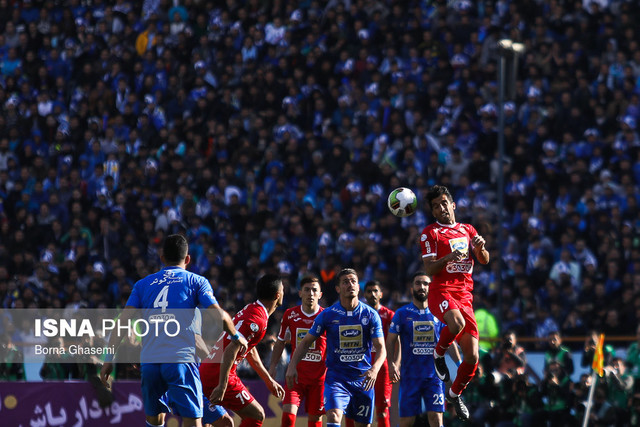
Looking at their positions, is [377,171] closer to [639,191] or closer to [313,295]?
[639,191]

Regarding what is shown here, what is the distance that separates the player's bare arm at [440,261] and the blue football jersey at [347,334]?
98cm

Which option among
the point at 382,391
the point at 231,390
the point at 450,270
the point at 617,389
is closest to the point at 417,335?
the point at 382,391

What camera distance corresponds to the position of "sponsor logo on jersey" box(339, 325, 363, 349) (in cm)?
1291

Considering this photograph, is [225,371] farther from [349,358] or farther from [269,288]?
[349,358]

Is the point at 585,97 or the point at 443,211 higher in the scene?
the point at 585,97

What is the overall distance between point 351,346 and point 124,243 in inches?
418

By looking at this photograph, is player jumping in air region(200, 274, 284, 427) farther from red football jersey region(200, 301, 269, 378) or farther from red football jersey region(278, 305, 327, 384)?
red football jersey region(278, 305, 327, 384)

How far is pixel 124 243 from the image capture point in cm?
2259

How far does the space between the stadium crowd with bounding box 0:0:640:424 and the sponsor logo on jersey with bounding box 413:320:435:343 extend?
16.8 feet

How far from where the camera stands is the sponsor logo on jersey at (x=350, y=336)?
12914 millimetres

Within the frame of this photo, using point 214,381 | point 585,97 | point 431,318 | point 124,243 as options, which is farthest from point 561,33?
point 214,381

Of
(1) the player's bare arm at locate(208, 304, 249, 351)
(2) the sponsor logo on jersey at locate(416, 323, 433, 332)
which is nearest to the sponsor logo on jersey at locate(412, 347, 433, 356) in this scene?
(2) the sponsor logo on jersey at locate(416, 323, 433, 332)

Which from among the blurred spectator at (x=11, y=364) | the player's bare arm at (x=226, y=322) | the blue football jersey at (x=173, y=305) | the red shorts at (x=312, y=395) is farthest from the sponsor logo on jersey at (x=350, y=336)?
the blurred spectator at (x=11, y=364)

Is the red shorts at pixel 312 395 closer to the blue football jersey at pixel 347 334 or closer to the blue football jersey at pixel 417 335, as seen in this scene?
the blue football jersey at pixel 347 334
